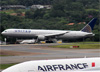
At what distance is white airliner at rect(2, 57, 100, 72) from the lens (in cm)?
2552

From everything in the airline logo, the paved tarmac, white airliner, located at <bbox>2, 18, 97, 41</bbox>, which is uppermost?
the airline logo

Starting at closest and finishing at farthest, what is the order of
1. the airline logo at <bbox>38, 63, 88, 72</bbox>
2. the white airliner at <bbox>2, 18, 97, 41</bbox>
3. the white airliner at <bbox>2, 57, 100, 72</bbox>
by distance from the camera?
the white airliner at <bbox>2, 57, 100, 72</bbox>, the airline logo at <bbox>38, 63, 88, 72</bbox>, the white airliner at <bbox>2, 18, 97, 41</bbox>

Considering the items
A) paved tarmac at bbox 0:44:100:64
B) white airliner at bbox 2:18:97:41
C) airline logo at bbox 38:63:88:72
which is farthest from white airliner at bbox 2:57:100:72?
white airliner at bbox 2:18:97:41

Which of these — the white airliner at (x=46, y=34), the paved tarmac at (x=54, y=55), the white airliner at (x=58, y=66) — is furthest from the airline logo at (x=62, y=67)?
the white airliner at (x=46, y=34)

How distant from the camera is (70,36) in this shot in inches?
4161

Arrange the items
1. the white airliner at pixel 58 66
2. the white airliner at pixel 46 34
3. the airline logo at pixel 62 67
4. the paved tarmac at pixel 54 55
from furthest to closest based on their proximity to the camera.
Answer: the white airliner at pixel 46 34 < the paved tarmac at pixel 54 55 < the airline logo at pixel 62 67 < the white airliner at pixel 58 66

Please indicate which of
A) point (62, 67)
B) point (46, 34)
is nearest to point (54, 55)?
point (62, 67)

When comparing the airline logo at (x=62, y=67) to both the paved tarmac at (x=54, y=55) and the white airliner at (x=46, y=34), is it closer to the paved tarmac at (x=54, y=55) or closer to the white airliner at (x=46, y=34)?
the paved tarmac at (x=54, y=55)

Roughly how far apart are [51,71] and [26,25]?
128m

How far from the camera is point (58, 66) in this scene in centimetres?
2661

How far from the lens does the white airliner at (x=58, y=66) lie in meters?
25.5

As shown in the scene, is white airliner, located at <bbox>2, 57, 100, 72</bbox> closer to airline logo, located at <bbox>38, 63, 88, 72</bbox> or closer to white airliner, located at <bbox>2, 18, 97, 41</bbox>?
airline logo, located at <bbox>38, 63, 88, 72</bbox>

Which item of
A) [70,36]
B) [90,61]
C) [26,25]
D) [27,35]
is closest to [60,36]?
[70,36]

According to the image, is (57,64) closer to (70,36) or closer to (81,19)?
(70,36)
